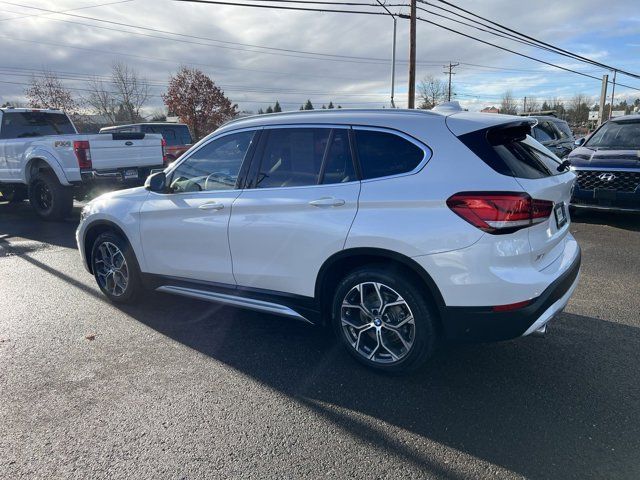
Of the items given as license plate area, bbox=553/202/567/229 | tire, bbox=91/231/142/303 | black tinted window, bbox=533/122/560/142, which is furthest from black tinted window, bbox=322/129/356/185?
black tinted window, bbox=533/122/560/142

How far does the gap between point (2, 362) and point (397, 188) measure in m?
3.38

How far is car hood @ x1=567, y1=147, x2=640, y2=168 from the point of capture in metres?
7.46

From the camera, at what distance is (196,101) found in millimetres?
46500

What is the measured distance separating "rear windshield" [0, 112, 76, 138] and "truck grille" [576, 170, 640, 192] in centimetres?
1115

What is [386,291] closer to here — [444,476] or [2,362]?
[444,476]

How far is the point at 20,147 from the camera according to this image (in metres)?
10.0

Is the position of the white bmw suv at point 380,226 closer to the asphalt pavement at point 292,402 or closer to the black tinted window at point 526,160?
the black tinted window at point 526,160

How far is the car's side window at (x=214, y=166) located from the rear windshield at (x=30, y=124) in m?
8.42

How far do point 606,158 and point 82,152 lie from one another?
918 cm

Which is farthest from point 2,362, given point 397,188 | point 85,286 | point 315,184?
point 397,188

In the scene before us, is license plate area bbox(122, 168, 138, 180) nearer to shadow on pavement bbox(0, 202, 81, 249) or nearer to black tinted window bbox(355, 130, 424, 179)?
shadow on pavement bbox(0, 202, 81, 249)

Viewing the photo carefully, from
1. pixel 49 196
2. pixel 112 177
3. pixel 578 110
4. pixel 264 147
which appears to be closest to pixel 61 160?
pixel 112 177

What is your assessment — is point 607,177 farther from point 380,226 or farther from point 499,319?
point 380,226

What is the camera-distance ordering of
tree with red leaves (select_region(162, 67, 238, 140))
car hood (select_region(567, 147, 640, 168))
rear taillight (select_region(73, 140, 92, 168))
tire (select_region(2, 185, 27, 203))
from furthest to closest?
tree with red leaves (select_region(162, 67, 238, 140)) → tire (select_region(2, 185, 27, 203)) → rear taillight (select_region(73, 140, 92, 168)) → car hood (select_region(567, 147, 640, 168))
